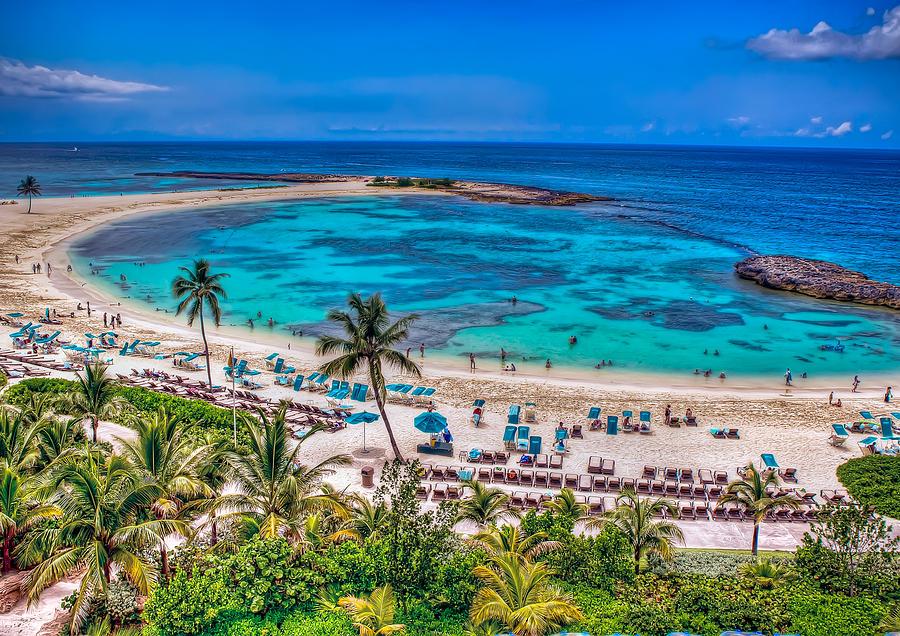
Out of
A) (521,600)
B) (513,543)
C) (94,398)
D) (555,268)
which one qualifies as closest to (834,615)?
(521,600)

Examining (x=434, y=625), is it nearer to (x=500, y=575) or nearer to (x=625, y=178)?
(x=500, y=575)

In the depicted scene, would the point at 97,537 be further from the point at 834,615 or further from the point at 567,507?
the point at 834,615

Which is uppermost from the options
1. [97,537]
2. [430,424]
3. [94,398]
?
[94,398]

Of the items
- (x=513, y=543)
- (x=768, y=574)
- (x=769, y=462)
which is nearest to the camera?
(x=768, y=574)

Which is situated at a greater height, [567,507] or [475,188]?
[475,188]

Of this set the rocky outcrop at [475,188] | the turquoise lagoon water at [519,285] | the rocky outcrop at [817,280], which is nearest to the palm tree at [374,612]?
the turquoise lagoon water at [519,285]
